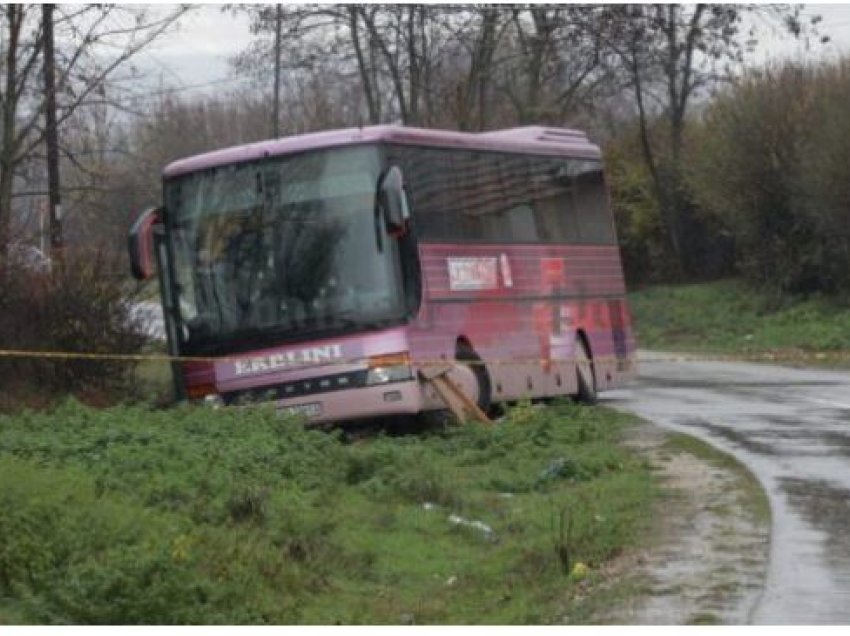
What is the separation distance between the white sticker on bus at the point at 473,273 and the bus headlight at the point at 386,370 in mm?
1693

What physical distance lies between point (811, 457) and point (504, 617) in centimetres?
708

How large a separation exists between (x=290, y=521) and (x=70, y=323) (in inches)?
434

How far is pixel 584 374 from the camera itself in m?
23.7

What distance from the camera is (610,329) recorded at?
25047mm

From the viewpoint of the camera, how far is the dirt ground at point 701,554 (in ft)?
28.5

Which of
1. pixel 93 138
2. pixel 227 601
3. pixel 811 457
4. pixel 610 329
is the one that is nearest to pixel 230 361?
pixel 811 457

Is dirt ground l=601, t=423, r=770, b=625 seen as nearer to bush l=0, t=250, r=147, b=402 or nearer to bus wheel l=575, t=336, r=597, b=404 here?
bus wheel l=575, t=336, r=597, b=404

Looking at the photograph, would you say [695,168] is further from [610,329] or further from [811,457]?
[811,457]

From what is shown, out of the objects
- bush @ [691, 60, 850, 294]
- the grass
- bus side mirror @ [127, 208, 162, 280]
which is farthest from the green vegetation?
bush @ [691, 60, 850, 294]

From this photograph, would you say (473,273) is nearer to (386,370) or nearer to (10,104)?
(386,370)

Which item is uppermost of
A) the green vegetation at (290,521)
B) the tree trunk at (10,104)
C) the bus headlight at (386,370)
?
the tree trunk at (10,104)

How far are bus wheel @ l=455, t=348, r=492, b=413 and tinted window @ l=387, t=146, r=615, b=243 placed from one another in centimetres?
136

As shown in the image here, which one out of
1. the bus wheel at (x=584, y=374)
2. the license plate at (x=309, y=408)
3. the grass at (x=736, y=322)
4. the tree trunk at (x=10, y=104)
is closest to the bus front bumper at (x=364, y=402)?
the license plate at (x=309, y=408)

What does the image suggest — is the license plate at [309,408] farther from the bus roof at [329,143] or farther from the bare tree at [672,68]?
the bare tree at [672,68]
